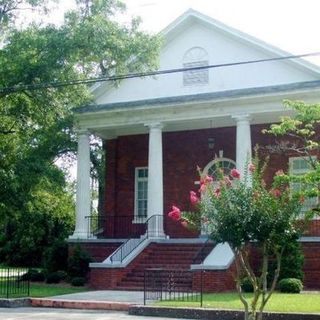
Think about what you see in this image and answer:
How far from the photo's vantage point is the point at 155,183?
2498 centimetres

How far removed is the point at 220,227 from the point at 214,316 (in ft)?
11.6

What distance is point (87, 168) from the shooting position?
26.5 metres

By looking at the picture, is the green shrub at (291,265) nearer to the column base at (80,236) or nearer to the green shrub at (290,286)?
the green shrub at (290,286)

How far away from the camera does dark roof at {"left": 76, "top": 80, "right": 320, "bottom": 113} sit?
22.8m

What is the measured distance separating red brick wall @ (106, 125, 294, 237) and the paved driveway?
11.0m

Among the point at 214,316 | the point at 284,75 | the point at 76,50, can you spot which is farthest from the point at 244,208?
the point at 284,75

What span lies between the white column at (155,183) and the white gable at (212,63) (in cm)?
173

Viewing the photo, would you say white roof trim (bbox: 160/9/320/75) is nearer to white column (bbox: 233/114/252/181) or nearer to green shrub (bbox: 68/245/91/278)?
white column (bbox: 233/114/252/181)

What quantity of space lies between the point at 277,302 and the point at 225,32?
12765 millimetres

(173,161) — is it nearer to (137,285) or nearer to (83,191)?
(83,191)

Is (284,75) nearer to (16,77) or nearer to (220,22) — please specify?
(220,22)

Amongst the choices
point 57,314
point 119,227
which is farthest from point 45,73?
point 119,227

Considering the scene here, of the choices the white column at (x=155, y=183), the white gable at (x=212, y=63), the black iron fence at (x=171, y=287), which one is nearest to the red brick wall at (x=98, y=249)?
the white column at (x=155, y=183)

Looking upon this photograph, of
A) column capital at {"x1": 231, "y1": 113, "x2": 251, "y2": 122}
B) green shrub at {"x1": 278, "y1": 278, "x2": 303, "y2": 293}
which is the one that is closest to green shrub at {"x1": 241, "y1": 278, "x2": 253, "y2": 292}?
green shrub at {"x1": 278, "y1": 278, "x2": 303, "y2": 293}
